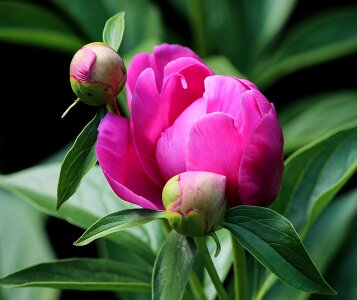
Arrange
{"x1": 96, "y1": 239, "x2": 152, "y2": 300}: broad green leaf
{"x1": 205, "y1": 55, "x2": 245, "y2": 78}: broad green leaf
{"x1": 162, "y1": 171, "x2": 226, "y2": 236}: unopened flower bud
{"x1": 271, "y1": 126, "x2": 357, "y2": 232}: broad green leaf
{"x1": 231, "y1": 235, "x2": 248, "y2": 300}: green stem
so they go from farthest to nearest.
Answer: {"x1": 205, "y1": 55, "x2": 245, "y2": 78}: broad green leaf, {"x1": 96, "y1": 239, "x2": 152, "y2": 300}: broad green leaf, {"x1": 271, "y1": 126, "x2": 357, "y2": 232}: broad green leaf, {"x1": 231, "y1": 235, "x2": 248, "y2": 300}: green stem, {"x1": 162, "y1": 171, "x2": 226, "y2": 236}: unopened flower bud

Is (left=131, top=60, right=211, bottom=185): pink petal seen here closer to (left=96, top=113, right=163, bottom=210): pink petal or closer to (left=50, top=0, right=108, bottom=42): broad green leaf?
(left=96, top=113, right=163, bottom=210): pink petal

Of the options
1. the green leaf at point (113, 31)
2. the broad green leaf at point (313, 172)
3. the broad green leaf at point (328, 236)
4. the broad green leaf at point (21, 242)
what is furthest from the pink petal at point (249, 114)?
the broad green leaf at point (21, 242)

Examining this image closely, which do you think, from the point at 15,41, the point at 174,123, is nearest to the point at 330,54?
the point at 15,41

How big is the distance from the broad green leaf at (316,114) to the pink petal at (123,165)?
0.59 meters

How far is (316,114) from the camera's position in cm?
129

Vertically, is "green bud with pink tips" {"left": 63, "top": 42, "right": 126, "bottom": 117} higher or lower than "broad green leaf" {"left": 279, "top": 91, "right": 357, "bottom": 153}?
higher

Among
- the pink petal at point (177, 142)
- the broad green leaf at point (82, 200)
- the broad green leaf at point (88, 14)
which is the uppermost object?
the pink petal at point (177, 142)

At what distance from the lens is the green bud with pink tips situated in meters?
0.58

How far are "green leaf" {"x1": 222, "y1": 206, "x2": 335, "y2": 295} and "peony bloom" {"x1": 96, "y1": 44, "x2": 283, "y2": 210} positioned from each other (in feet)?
0.07

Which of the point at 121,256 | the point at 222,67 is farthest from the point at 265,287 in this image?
the point at 222,67

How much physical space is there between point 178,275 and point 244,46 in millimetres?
870

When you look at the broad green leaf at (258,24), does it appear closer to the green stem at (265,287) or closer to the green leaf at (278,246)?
the green stem at (265,287)

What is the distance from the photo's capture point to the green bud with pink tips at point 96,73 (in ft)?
1.90

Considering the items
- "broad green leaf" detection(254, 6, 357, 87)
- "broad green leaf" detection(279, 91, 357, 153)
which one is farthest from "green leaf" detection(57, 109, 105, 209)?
"broad green leaf" detection(254, 6, 357, 87)
